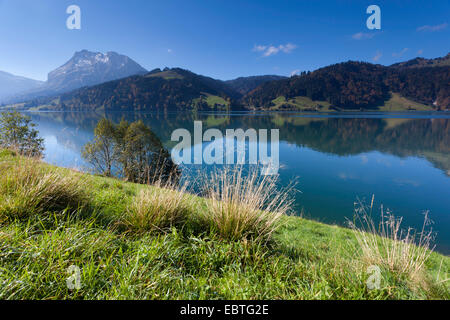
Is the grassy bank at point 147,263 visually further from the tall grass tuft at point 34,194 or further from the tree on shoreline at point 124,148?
the tree on shoreline at point 124,148

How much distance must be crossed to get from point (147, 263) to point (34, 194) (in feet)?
8.43

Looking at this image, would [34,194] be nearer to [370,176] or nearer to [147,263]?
[147,263]

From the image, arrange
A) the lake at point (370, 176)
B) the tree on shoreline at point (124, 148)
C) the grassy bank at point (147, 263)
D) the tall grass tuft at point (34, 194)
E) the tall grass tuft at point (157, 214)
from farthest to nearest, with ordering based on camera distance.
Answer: the tree on shoreline at point (124, 148)
the lake at point (370, 176)
the tall grass tuft at point (157, 214)
the tall grass tuft at point (34, 194)
the grassy bank at point (147, 263)

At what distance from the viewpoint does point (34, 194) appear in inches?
135

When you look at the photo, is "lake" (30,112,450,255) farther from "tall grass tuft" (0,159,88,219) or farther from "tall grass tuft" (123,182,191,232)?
"tall grass tuft" (0,159,88,219)

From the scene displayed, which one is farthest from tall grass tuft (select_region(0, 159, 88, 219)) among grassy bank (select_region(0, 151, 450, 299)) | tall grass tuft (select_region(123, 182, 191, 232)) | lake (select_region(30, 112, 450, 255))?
lake (select_region(30, 112, 450, 255))

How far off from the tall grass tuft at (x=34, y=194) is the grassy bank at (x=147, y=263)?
0.05ft

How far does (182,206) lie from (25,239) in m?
2.31

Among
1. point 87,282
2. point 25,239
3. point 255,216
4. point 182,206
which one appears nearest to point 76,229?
point 25,239

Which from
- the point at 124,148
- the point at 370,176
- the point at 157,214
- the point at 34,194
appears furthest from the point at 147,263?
the point at 370,176

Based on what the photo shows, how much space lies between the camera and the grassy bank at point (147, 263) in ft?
7.36

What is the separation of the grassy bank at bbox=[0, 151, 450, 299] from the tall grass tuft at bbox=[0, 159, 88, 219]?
16 millimetres

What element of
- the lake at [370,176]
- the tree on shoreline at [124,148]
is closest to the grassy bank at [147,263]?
the lake at [370,176]
